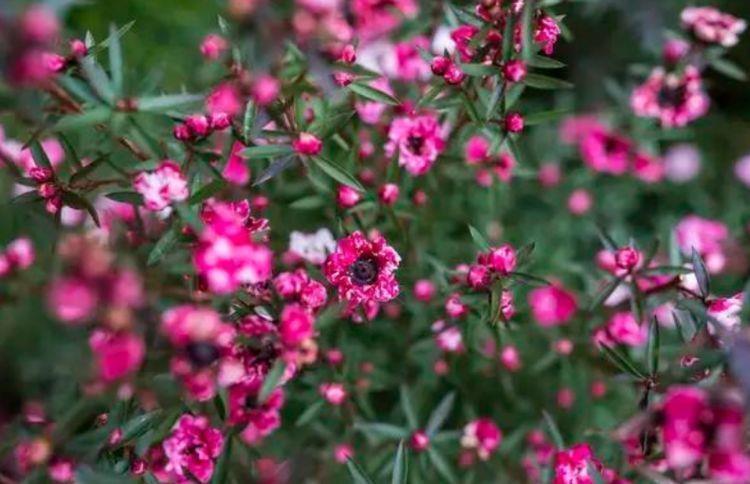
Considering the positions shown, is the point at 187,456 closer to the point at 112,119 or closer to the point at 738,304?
the point at 112,119

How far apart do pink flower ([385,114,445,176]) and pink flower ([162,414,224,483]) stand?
621 millimetres

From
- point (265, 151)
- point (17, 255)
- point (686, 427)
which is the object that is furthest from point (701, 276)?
point (17, 255)

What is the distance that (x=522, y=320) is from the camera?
69.0 inches

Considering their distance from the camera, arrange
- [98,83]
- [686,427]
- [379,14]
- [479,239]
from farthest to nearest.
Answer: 1. [379,14]
2. [479,239]
3. [98,83]
4. [686,427]

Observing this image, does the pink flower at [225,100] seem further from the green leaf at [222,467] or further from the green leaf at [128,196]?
the green leaf at [222,467]

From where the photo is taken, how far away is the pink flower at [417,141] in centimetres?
149

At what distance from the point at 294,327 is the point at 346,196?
435mm

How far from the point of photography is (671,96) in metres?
1.78

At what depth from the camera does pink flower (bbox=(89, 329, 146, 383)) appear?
88 cm

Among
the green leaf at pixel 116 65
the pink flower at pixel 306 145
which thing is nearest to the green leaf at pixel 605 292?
the pink flower at pixel 306 145

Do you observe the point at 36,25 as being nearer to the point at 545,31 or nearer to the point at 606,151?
the point at 545,31

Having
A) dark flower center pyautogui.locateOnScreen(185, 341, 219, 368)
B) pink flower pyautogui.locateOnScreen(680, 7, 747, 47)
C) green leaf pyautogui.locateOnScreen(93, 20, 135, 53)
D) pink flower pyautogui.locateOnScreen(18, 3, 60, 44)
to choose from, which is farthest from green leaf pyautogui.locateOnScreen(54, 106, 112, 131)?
pink flower pyautogui.locateOnScreen(680, 7, 747, 47)

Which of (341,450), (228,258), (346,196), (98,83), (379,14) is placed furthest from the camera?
(379,14)

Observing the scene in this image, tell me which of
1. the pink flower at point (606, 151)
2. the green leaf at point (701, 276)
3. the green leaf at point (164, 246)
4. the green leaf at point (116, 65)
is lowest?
the pink flower at point (606, 151)
